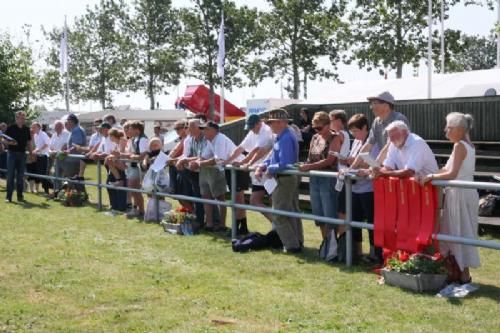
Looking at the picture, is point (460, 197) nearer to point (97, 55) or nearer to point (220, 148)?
point (220, 148)

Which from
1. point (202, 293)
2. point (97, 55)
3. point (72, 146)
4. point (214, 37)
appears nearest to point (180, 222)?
point (202, 293)

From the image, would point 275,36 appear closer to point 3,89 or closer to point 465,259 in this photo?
point 3,89

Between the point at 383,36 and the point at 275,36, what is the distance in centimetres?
1118

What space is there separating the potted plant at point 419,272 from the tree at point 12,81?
24.6 metres

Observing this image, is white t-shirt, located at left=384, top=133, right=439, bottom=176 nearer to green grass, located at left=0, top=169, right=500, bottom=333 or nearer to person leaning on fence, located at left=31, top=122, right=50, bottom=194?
green grass, located at left=0, top=169, right=500, bottom=333

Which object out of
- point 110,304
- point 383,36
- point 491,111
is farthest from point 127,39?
point 110,304

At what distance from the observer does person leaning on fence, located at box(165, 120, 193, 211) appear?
11.1 m

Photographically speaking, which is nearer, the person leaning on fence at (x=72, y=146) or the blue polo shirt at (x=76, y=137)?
the person leaning on fence at (x=72, y=146)

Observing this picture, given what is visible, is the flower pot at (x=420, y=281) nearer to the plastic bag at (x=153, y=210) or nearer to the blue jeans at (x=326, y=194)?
the blue jeans at (x=326, y=194)

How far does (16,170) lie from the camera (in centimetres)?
1524

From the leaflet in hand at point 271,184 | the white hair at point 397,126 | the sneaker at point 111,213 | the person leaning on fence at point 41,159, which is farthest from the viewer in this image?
the person leaning on fence at point 41,159

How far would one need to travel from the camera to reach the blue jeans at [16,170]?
49.3 feet

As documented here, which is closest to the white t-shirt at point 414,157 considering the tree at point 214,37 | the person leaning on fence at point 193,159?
the person leaning on fence at point 193,159

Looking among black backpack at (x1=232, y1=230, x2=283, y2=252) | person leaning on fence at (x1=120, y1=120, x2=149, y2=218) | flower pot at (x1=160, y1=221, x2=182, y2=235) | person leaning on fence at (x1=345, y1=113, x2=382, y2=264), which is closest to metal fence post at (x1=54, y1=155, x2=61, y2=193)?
person leaning on fence at (x1=120, y1=120, x2=149, y2=218)
